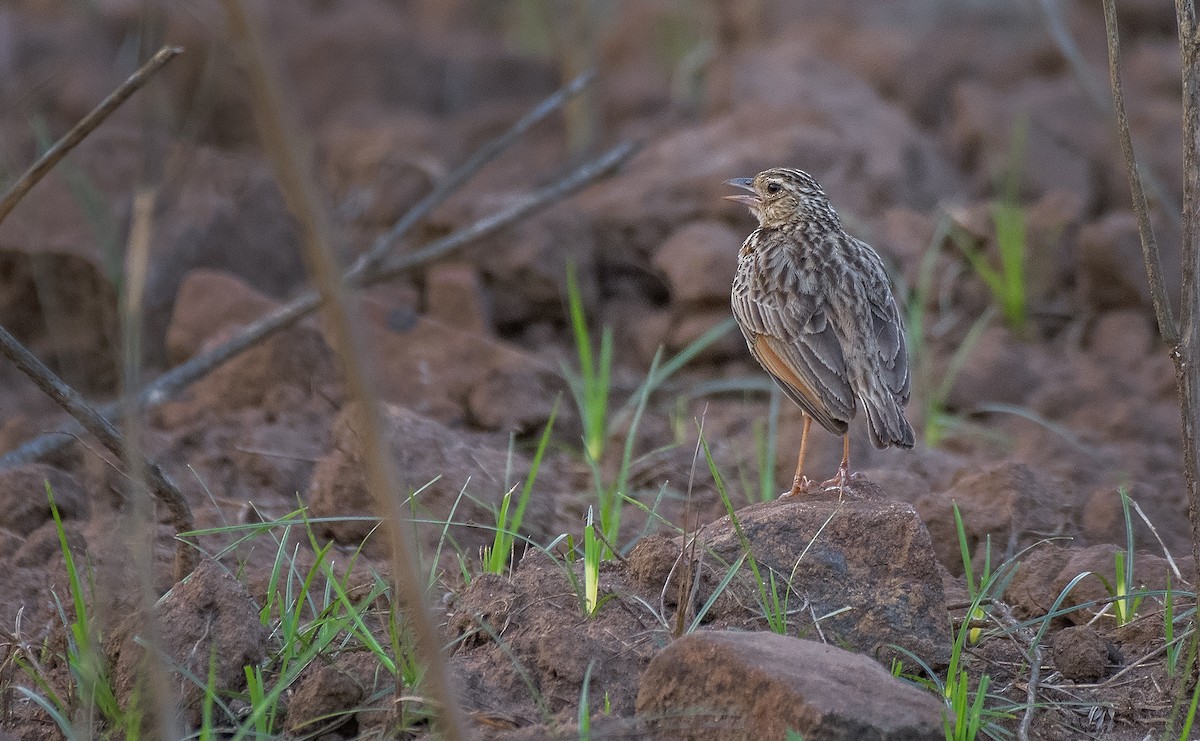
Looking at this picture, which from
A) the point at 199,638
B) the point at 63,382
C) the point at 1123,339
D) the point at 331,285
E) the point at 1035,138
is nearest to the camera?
the point at 331,285

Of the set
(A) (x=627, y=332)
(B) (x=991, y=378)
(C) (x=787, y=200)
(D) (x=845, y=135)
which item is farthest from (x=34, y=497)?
(D) (x=845, y=135)

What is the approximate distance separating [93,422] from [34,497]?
4.48 feet

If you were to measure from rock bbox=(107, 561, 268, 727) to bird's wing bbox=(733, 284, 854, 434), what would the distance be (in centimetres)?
198

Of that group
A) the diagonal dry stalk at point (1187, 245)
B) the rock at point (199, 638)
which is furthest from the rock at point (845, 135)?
the rock at point (199, 638)

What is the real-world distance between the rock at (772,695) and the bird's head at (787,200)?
8.46 ft

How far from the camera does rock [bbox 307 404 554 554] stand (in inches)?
177

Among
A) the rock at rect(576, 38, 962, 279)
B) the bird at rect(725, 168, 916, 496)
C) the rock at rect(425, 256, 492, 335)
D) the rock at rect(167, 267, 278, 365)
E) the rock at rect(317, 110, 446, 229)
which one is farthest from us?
the rock at rect(317, 110, 446, 229)

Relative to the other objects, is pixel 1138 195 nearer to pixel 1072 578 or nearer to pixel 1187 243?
pixel 1187 243

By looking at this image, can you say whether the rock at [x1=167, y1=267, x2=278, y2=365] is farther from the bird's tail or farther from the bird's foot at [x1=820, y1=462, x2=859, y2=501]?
the bird's tail

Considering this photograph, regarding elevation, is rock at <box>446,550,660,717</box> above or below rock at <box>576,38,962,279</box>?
below

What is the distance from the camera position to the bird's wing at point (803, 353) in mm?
4355

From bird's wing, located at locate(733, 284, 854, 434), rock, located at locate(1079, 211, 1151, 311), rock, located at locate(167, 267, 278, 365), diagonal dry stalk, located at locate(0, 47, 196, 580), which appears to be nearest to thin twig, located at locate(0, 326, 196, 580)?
diagonal dry stalk, located at locate(0, 47, 196, 580)

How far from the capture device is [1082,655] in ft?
11.8

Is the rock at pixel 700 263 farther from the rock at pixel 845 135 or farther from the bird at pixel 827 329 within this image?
the bird at pixel 827 329
